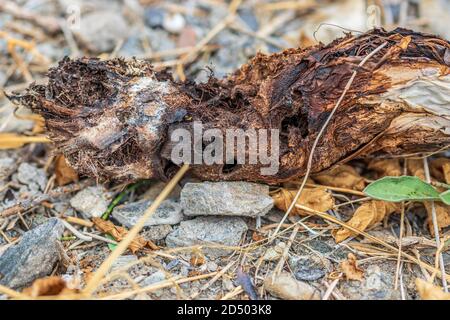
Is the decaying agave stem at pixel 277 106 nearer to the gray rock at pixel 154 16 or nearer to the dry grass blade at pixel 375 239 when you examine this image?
the dry grass blade at pixel 375 239

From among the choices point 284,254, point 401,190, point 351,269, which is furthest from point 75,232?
point 401,190

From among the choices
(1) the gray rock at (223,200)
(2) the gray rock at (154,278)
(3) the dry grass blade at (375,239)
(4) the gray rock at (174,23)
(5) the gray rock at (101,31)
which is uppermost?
(4) the gray rock at (174,23)

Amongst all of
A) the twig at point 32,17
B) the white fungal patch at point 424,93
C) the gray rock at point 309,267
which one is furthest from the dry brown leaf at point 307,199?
the twig at point 32,17

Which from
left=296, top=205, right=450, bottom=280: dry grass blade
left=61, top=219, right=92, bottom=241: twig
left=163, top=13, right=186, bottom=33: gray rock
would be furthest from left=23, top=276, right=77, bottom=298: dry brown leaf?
left=163, top=13, right=186, bottom=33: gray rock

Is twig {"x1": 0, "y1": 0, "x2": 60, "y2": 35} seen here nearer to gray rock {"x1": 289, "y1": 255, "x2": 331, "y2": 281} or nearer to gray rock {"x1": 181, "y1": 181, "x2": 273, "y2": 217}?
gray rock {"x1": 181, "y1": 181, "x2": 273, "y2": 217}

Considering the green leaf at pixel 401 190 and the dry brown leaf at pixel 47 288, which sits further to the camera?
the green leaf at pixel 401 190
